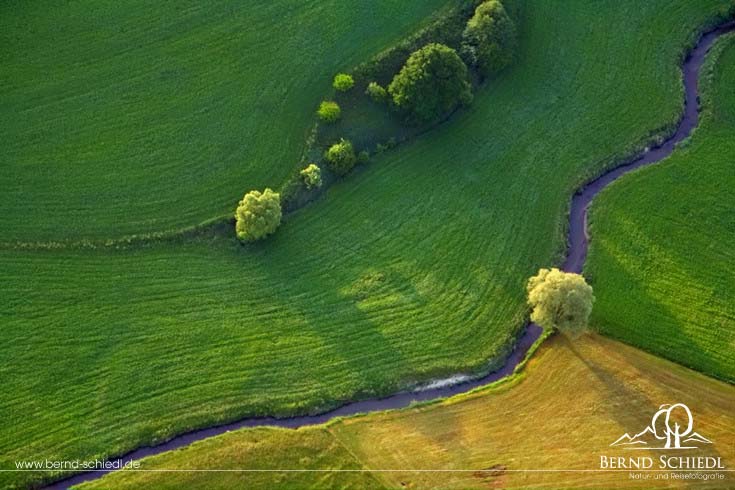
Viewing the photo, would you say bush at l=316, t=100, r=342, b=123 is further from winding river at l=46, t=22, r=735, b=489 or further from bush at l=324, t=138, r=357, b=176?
winding river at l=46, t=22, r=735, b=489

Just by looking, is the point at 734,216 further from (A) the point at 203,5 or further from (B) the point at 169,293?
(A) the point at 203,5

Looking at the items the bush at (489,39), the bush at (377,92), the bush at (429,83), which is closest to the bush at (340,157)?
the bush at (377,92)

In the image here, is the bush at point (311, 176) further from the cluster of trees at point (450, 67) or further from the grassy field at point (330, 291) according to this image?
the cluster of trees at point (450, 67)

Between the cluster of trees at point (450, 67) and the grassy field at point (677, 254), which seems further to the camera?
the cluster of trees at point (450, 67)

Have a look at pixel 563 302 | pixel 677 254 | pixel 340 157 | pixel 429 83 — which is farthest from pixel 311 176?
pixel 677 254

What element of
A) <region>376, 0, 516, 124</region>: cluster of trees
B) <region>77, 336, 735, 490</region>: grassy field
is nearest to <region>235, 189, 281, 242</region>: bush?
<region>376, 0, 516, 124</region>: cluster of trees

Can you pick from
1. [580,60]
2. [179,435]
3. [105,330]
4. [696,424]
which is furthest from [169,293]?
[580,60]

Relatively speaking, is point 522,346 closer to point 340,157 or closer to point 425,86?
point 340,157
